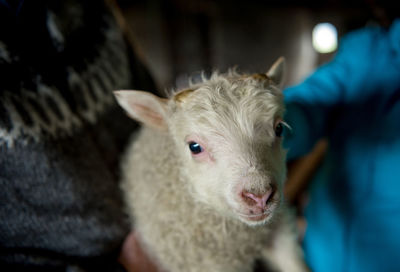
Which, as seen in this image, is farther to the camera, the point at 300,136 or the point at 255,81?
the point at 300,136

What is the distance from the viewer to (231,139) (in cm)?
81

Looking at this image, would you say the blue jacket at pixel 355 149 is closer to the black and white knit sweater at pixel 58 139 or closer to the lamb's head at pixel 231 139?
the lamb's head at pixel 231 139

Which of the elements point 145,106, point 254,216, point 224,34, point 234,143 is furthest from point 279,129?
point 224,34

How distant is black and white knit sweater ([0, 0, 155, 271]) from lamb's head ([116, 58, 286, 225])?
0.28 meters

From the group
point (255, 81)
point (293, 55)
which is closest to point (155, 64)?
point (293, 55)

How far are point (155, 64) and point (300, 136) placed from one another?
3457mm

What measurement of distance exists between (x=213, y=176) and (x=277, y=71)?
52 centimetres

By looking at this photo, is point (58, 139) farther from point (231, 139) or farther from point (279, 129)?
point (279, 129)

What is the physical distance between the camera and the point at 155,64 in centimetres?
425

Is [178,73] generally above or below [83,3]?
below

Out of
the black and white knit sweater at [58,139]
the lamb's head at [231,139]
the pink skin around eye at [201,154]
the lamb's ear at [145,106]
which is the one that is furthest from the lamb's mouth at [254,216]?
the black and white knit sweater at [58,139]

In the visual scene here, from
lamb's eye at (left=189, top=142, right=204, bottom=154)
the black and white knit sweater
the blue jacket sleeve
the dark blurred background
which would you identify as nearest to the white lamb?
lamb's eye at (left=189, top=142, right=204, bottom=154)

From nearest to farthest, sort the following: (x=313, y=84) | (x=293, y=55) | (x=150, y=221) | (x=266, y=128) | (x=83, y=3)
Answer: (x=266, y=128) < (x=150, y=221) < (x=83, y=3) < (x=313, y=84) < (x=293, y=55)

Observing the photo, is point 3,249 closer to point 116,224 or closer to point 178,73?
point 116,224
